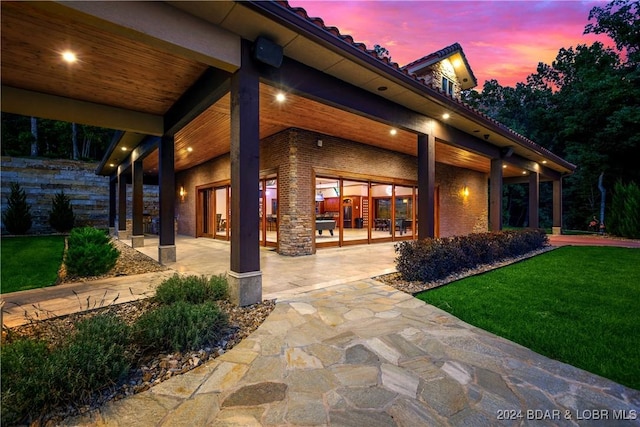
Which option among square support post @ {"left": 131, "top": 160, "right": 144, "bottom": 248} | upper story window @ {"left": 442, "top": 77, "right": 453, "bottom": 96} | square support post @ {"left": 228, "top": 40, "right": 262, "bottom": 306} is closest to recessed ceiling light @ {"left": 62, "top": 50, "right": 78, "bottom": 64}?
square support post @ {"left": 228, "top": 40, "right": 262, "bottom": 306}

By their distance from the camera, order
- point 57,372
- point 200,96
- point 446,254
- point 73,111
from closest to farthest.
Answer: point 57,372
point 200,96
point 73,111
point 446,254

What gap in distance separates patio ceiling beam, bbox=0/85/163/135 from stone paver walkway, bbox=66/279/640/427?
17.2 ft

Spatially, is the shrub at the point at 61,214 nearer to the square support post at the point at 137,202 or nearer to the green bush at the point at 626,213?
the square support post at the point at 137,202

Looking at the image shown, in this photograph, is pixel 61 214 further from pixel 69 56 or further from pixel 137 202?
pixel 69 56

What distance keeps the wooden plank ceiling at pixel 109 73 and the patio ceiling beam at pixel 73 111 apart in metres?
0.12

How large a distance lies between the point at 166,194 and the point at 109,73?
9.27 feet

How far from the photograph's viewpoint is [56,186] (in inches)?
512

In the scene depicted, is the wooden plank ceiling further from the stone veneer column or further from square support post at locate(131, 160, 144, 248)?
square support post at locate(131, 160, 144, 248)

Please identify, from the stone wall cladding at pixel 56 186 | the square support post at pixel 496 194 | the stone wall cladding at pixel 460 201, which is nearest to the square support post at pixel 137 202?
the stone wall cladding at pixel 56 186

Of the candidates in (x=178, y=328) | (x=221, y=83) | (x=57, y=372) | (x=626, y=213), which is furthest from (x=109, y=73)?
Answer: (x=626, y=213)

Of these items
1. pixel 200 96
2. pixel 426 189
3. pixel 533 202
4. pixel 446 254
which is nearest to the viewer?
pixel 200 96

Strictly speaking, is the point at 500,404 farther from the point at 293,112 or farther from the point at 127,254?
the point at 127,254

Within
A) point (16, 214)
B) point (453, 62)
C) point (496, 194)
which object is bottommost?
point (16, 214)

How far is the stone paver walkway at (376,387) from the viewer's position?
173cm
